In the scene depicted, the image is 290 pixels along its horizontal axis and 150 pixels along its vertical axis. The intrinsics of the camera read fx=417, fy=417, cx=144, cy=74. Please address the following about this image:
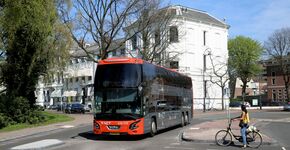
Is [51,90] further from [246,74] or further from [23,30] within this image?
[23,30]

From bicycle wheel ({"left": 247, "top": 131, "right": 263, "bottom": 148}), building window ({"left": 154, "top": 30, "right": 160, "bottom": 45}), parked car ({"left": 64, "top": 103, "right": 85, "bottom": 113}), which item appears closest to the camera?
bicycle wheel ({"left": 247, "top": 131, "right": 263, "bottom": 148})

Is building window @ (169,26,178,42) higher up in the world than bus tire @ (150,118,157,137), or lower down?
higher up

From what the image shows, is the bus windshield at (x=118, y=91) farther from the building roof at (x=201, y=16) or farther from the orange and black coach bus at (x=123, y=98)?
the building roof at (x=201, y=16)

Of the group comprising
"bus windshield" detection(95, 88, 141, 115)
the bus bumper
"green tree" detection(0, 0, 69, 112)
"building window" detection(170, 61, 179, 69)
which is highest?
"building window" detection(170, 61, 179, 69)

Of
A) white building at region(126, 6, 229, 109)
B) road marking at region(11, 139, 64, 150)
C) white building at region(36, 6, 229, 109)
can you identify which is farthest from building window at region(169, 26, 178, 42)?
road marking at region(11, 139, 64, 150)

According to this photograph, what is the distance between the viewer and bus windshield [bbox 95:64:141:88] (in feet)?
65.1

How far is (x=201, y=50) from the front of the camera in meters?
70.1

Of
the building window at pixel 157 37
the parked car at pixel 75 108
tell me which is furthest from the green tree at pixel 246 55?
the building window at pixel 157 37

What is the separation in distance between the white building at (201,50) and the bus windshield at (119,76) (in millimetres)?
43433

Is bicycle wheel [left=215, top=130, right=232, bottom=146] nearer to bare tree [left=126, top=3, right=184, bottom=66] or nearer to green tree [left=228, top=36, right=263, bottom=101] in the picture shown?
bare tree [left=126, top=3, right=184, bottom=66]

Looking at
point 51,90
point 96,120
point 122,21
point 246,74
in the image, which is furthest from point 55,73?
point 246,74

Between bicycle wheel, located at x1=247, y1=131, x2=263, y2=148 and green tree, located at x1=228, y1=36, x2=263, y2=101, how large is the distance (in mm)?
79577

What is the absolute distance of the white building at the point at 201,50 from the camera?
66.5 metres

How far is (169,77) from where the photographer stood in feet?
82.5
